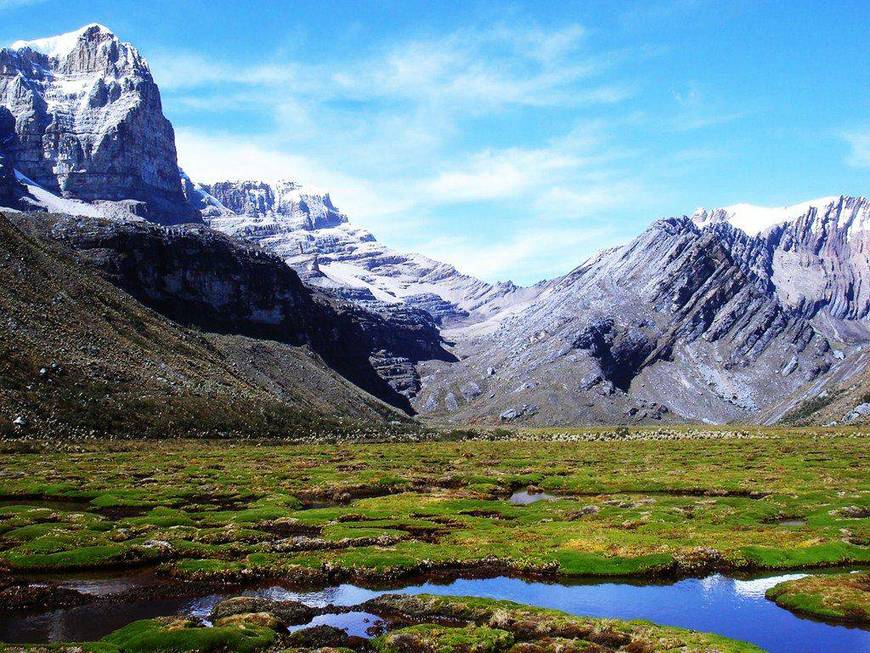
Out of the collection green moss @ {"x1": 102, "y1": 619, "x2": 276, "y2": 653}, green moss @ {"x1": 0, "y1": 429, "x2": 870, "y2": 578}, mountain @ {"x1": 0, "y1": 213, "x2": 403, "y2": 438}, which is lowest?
green moss @ {"x1": 0, "y1": 429, "x2": 870, "y2": 578}

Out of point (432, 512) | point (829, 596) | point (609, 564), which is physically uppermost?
point (829, 596)

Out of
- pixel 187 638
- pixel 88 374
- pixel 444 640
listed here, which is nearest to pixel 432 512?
pixel 444 640

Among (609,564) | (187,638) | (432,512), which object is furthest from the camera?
(432,512)

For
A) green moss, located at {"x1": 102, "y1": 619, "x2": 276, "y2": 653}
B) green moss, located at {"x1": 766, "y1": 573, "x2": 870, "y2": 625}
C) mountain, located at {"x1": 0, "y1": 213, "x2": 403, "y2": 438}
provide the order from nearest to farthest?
green moss, located at {"x1": 102, "y1": 619, "x2": 276, "y2": 653} → green moss, located at {"x1": 766, "y1": 573, "x2": 870, "y2": 625} → mountain, located at {"x1": 0, "y1": 213, "x2": 403, "y2": 438}

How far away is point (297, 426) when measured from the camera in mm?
196125

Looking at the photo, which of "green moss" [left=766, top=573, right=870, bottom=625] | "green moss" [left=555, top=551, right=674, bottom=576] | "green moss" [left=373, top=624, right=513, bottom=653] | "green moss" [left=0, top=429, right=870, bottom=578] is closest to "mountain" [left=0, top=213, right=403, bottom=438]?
"green moss" [left=0, top=429, right=870, bottom=578]

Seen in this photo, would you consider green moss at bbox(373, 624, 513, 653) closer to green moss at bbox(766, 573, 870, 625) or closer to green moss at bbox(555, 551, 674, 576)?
green moss at bbox(555, 551, 674, 576)

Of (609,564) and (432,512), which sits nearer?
(609,564)

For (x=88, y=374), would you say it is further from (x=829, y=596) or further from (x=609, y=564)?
(x=829, y=596)

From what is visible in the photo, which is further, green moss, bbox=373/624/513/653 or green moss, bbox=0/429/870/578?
green moss, bbox=0/429/870/578

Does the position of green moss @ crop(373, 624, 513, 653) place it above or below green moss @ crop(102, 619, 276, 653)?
below

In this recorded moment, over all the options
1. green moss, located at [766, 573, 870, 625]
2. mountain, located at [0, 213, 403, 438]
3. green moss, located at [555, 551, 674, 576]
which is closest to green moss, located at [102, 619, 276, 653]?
green moss, located at [555, 551, 674, 576]

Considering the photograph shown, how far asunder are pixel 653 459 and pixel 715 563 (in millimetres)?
91976

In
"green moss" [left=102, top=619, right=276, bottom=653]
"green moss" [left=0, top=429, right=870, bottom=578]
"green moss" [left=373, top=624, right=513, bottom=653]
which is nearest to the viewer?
"green moss" [left=102, top=619, right=276, bottom=653]
